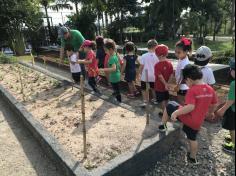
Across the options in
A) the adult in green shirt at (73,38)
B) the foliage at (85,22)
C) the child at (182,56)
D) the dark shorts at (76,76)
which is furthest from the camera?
the foliage at (85,22)

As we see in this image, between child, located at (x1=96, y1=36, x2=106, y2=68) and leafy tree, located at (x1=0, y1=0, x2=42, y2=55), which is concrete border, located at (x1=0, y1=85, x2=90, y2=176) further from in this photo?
leafy tree, located at (x1=0, y1=0, x2=42, y2=55)

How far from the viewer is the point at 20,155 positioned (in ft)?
13.8

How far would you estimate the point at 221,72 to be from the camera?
7641mm

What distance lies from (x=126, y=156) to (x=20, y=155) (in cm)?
184

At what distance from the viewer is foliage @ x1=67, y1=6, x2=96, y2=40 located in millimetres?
25641

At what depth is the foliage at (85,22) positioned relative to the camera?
84.1ft

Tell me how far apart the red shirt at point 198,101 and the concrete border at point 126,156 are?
575mm

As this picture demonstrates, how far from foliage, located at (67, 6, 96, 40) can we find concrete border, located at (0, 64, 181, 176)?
22.4 m

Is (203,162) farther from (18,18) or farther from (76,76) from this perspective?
(18,18)

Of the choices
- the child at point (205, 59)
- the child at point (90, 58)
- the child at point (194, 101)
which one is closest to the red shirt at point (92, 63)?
the child at point (90, 58)

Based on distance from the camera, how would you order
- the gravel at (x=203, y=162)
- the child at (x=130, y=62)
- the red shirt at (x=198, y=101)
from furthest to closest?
1. the child at (x=130, y=62)
2. the gravel at (x=203, y=162)
3. the red shirt at (x=198, y=101)

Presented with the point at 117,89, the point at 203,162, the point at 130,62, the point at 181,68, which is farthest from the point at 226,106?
the point at 117,89

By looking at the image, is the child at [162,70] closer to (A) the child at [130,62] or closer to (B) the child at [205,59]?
(B) the child at [205,59]

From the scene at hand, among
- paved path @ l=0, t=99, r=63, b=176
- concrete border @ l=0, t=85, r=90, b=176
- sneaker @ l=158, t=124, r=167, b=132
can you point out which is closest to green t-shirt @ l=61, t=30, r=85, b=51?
concrete border @ l=0, t=85, r=90, b=176
